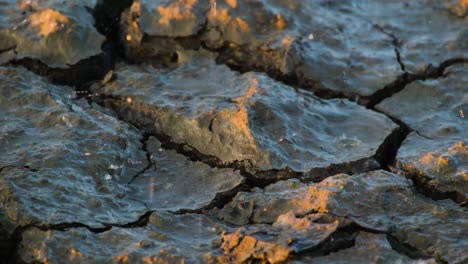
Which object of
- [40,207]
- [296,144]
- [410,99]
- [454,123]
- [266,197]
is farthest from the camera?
[410,99]

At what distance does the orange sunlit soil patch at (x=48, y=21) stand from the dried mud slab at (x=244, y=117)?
0.39 metres

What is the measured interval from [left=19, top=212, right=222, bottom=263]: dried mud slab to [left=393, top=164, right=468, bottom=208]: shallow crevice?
850mm

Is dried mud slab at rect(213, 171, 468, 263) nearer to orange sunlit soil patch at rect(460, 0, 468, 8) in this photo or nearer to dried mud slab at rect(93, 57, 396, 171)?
dried mud slab at rect(93, 57, 396, 171)

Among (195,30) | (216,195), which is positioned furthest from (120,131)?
(195,30)

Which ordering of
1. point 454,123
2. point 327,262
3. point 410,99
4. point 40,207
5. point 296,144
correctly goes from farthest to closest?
1. point 410,99
2. point 454,123
3. point 296,144
4. point 40,207
5. point 327,262

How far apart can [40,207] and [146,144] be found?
706 mm

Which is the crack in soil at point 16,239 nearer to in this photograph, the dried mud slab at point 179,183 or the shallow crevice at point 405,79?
the dried mud slab at point 179,183

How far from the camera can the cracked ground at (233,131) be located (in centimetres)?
279

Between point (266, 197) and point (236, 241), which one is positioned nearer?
point (236, 241)

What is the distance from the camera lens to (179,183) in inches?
127

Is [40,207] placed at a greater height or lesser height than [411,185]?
lesser

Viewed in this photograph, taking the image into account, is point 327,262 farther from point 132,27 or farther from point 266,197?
point 132,27

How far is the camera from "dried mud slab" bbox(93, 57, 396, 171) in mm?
3332

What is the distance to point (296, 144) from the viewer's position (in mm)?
3375
